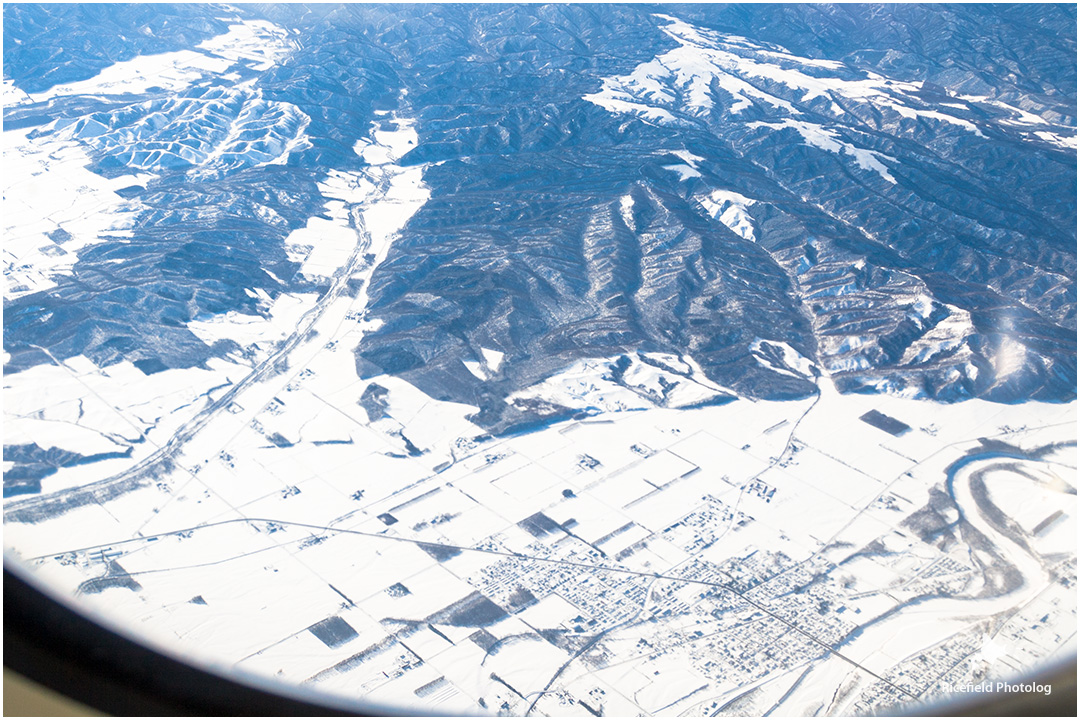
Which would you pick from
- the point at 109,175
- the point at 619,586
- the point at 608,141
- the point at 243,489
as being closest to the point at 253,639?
the point at 243,489

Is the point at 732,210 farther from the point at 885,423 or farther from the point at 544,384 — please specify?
the point at 544,384

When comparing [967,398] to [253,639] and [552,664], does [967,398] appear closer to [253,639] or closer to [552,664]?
[552,664]

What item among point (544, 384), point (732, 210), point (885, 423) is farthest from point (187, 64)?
point (885, 423)

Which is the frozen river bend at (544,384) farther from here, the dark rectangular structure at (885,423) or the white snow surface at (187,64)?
the white snow surface at (187,64)

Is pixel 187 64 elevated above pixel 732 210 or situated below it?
below

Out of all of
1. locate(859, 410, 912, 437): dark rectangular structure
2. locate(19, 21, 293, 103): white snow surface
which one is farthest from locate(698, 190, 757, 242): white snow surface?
locate(19, 21, 293, 103): white snow surface

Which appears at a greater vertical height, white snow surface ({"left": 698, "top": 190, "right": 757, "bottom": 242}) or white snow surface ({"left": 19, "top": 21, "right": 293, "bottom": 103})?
white snow surface ({"left": 698, "top": 190, "right": 757, "bottom": 242})

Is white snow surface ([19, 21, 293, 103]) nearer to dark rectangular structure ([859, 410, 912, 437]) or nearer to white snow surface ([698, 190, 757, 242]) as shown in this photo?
white snow surface ([698, 190, 757, 242])

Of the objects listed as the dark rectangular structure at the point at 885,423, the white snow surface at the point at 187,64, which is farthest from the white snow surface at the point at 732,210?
the white snow surface at the point at 187,64
